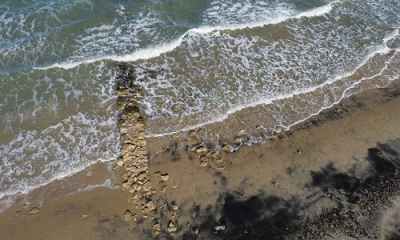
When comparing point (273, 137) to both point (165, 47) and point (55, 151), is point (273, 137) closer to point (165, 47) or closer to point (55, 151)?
point (165, 47)

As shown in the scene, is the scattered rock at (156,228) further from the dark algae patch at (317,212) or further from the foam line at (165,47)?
the foam line at (165,47)

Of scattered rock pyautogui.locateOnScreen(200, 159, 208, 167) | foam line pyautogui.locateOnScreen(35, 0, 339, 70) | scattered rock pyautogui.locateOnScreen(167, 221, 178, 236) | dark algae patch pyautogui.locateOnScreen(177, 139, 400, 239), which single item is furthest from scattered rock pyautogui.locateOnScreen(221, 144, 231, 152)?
foam line pyautogui.locateOnScreen(35, 0, 339, 70)

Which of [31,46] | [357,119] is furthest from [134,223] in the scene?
[31,46]

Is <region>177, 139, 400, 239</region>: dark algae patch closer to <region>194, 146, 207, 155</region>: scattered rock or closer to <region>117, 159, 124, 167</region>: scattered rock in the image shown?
<region>194, 146, 207, 155</region>: scattered rock

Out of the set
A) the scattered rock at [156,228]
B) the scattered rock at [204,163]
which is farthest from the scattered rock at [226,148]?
the scattered rock at [156,228]

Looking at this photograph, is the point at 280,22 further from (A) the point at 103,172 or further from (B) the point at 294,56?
(A) the point at 103,172

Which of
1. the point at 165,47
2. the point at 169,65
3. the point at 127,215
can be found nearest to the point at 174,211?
the point at 127,215
